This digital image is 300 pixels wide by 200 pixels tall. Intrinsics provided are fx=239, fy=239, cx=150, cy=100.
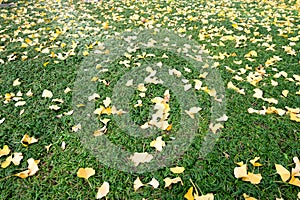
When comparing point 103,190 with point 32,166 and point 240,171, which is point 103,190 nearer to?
point 32,166

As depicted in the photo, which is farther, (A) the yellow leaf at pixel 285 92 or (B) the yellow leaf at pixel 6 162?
(A) the yellow leaf at pixel 285 92

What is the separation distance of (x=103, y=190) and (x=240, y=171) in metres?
0.98

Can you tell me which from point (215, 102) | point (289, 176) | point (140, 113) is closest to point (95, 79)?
point (140, 113)

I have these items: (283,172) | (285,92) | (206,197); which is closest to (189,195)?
(206,197)

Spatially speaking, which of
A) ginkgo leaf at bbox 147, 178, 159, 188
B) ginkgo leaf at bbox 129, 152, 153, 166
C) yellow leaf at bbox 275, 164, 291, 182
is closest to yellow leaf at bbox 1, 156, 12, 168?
ginkgo leaf at bbox 129, 152, 153, 166

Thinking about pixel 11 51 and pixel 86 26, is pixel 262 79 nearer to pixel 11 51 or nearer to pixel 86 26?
pixel 86 26

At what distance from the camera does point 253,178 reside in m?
1.65

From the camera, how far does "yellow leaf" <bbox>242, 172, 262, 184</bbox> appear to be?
5.36 feet

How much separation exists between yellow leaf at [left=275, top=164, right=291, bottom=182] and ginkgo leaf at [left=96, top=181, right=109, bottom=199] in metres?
1.22

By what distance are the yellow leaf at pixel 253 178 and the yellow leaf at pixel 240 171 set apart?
0.07ft

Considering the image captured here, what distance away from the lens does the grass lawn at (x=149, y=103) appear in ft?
5.58

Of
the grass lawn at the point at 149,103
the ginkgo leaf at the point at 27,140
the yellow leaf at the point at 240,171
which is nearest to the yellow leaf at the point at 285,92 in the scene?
the grass lawn at the point at 149,103

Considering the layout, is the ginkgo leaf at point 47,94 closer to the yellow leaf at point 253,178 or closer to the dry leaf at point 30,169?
the dry leaf at point 30,169

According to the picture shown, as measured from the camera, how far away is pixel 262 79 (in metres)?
2.67
